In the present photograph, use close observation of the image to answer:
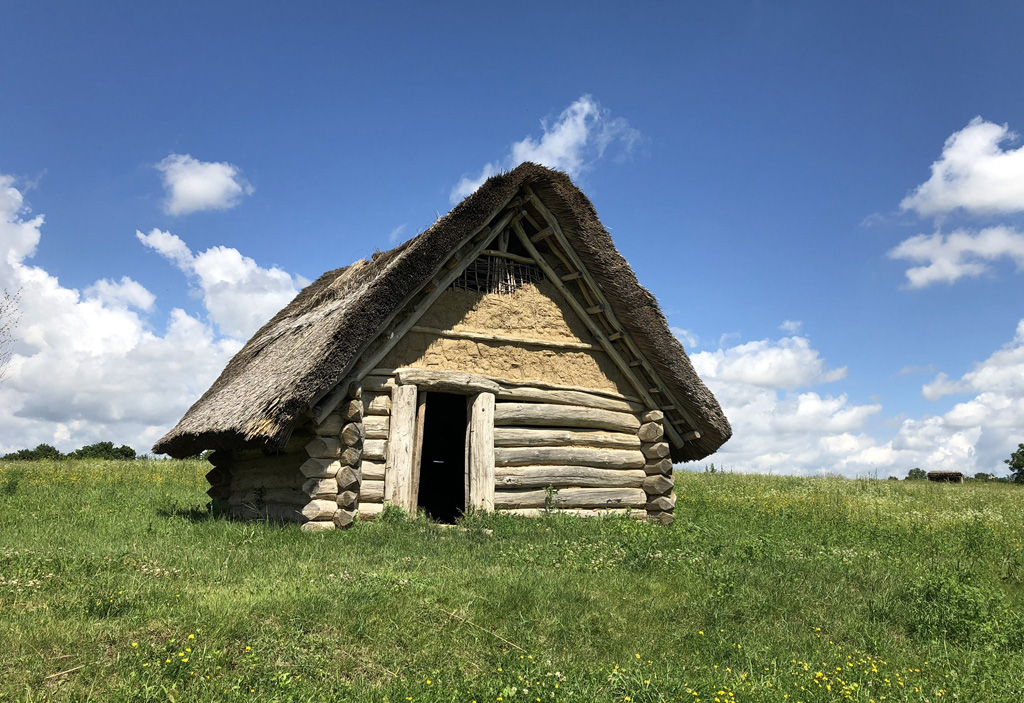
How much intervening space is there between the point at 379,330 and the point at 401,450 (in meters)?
1.71

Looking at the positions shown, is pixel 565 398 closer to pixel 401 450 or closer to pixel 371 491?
pixel 401 450

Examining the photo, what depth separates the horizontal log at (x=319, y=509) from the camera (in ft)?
29.3

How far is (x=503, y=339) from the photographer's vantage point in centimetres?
1081

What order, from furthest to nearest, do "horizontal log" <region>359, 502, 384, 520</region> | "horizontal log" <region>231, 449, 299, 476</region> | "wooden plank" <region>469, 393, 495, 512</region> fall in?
"horizontal log" <region>231, 449, 299, 476</region> → "wooden plank" <region>469, 393, 495, 512</region> → "horizontal log" <region>359, 502, 384, 520</region>

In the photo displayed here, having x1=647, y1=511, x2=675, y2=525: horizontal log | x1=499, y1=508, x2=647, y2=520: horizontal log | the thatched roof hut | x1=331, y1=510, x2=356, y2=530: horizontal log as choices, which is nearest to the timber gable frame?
the thatched roof hut

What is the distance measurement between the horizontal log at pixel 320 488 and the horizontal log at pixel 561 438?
261cm

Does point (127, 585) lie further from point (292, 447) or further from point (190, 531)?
point (292, 447)

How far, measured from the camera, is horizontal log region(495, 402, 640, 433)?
10688mm

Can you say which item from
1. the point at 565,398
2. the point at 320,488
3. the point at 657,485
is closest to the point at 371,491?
the point at 320,488

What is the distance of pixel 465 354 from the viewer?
1051cm

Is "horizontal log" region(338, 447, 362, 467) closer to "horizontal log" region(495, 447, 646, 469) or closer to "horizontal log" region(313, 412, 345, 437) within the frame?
"horizontal log" region(313, 412, 345, 437)

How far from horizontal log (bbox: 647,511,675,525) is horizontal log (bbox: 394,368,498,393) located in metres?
3.60

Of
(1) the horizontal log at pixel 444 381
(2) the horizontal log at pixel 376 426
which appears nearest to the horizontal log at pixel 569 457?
(1) the horizontal log at pixel 444 381

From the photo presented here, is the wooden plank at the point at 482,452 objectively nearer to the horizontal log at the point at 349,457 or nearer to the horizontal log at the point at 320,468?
the horizontal log at the point at 349,457
